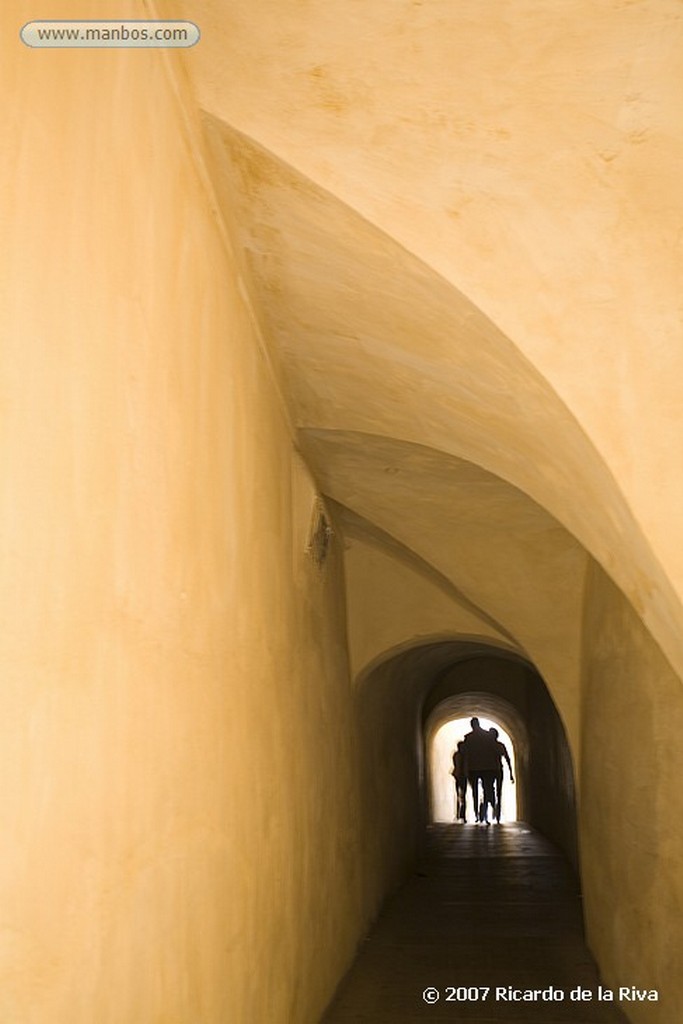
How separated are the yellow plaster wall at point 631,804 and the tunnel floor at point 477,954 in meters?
0.36

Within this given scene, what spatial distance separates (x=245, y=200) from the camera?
3.51 m

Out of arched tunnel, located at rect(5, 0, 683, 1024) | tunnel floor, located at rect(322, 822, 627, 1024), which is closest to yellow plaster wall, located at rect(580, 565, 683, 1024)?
arched tunnel, located at rect(5, 0, 683, 1024)

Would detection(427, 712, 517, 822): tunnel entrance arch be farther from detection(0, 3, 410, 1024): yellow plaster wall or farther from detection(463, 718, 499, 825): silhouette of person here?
detection(0, 3, 410, 1024): yellow plaster wall

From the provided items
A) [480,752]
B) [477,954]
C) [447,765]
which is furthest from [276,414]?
[447,765]

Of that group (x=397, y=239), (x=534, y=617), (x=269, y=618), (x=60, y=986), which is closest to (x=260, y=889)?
(x=269, y=618)

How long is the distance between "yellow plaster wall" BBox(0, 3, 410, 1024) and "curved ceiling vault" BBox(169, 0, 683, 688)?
29 cm

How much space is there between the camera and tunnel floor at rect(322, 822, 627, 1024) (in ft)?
18.1

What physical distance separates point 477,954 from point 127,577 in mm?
5587

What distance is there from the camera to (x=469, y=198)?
3199mm

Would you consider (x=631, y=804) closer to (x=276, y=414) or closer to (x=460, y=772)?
(x=276, y=414)

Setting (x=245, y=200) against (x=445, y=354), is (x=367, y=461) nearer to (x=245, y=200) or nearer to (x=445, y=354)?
(x=445, y=354)

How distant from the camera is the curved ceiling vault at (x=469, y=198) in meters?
2.93

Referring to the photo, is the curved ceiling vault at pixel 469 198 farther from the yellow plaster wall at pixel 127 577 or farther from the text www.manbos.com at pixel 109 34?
the yellow plaster wall at pixel 127 577

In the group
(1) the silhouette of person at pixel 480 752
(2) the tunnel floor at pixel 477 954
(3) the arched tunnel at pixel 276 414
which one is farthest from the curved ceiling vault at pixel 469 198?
(1) the silhouette of person at pixel 480 752
